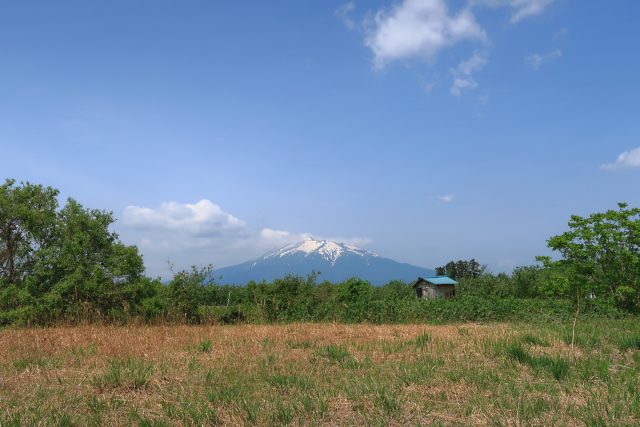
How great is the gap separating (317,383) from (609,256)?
16247 mm

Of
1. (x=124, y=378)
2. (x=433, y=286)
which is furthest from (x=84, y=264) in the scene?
→ (x=433, y=286)

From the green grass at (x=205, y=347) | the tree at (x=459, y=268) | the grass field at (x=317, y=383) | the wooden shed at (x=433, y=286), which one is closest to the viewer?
the grass field at (x=317, y=383)

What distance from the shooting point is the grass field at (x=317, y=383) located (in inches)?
169

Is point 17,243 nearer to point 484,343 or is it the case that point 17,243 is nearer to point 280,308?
point 280,308

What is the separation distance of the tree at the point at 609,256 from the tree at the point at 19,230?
20807 millimetres

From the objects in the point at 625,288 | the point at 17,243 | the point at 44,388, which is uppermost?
the point at 17,243

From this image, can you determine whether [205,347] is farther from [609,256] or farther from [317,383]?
[609,256]

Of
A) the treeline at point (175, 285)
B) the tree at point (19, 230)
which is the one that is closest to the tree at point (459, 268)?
the treeline at point (175, 285)

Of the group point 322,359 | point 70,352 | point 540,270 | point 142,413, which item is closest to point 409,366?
point 322,359

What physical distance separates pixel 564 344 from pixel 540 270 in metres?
24.4

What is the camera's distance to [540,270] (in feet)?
99.5

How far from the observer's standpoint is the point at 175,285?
17125mm

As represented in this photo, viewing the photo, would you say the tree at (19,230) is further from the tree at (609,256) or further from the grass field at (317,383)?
the tree at (609,256)

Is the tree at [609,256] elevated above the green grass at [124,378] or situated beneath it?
elevated above
